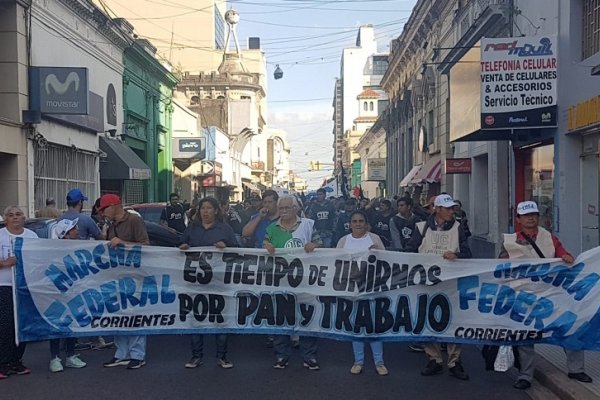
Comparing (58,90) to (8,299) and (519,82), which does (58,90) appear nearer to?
(519,82)

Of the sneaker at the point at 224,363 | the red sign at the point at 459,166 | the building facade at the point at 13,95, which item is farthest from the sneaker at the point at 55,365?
the red sign at the point at 459,166

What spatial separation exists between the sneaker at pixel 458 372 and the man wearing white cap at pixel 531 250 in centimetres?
52

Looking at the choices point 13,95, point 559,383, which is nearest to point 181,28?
point 13,95

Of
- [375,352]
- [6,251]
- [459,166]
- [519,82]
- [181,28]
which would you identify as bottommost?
[375,352]

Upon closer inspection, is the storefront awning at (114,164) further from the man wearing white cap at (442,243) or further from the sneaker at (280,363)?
the man wearing white cap at (442,243)

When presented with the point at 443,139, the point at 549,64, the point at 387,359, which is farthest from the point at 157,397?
the point at 443,139

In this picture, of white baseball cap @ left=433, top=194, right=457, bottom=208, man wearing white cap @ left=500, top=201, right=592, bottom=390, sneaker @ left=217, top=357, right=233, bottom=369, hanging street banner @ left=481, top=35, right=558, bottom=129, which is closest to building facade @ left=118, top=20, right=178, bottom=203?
hanging street banner @ left=481, top=35, right=558, bottom=129

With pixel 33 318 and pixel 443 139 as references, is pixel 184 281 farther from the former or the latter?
pixel 443 139

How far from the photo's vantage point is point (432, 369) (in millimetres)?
7449

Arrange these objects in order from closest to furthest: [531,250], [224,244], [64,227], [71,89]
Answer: [531,250]
[224,244]
[64,227]
[71,89]

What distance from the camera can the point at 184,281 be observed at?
790 centimetres

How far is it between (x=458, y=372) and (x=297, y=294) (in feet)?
5.95

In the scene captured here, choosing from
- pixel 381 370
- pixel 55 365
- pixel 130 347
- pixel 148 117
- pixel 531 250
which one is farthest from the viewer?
pixel 148 117

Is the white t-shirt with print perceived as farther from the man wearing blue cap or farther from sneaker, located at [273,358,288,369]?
sneaker, located at [273,358,288,369]
